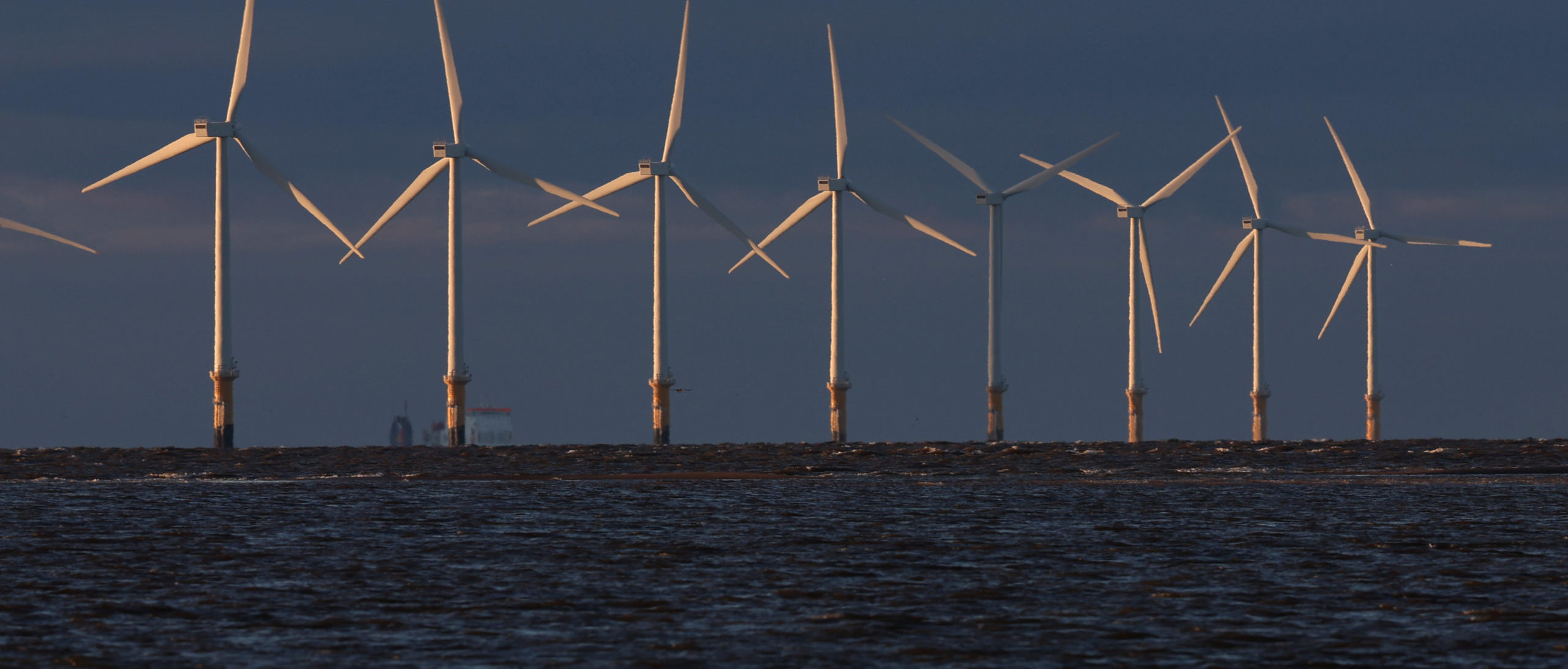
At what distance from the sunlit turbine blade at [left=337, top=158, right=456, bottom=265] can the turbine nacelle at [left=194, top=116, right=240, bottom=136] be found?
1304 centimetres

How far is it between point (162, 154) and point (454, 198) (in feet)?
68.4

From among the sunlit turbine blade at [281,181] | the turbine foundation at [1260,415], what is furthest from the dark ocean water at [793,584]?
the turbine foundation at [1260,415]

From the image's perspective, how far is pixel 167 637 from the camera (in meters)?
29.4

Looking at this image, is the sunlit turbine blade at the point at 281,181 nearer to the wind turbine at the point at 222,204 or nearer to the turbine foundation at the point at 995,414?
the wind turbine at the point at 222,204

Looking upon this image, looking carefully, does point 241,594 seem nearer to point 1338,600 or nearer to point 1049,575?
point 1049,575

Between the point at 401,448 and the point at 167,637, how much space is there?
124 meters

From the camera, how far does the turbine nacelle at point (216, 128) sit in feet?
429

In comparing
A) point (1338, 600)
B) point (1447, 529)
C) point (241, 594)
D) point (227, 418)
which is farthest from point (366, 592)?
point (227, 418)

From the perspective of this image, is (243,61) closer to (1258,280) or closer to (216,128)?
(216,128)

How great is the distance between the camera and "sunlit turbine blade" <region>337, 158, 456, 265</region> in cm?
12788

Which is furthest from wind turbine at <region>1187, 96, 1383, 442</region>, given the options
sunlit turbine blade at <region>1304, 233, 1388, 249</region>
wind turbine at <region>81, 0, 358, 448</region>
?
wind turbine at <region>81, 0, 358, 448</region>

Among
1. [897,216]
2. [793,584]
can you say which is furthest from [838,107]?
[793,584]

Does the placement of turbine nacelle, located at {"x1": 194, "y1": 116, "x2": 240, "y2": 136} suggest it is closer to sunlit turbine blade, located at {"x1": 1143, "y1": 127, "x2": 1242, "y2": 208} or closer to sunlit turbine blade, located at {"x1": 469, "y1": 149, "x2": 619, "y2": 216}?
sunlit turbine blade, located at {"x1": 469, "y1": 149, "x2": 619, "y2": 216}

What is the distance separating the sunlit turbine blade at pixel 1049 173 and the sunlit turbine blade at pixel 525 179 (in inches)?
1452
